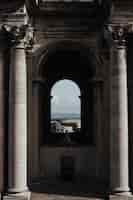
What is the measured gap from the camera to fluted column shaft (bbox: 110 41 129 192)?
1670 centimetres

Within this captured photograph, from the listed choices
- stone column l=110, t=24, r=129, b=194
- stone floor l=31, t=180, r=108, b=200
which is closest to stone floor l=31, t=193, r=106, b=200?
stone floor l=31, t=180, r=108, b=200

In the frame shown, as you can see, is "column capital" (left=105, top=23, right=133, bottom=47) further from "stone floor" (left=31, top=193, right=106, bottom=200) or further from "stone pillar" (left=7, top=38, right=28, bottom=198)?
"stone floor" (left=31, top=193, right=106, bottom=200)

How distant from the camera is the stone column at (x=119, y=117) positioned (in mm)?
16719

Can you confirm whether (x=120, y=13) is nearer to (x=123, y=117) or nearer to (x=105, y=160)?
(x=123, y=117)

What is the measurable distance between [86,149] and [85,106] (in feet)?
27.3

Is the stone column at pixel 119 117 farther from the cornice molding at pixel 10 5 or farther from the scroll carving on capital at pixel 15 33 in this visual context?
the cornice molding at pixel 10 5

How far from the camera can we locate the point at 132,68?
1766 cm

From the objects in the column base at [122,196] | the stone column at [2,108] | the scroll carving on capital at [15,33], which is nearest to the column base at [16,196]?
the stone column at [2,108]

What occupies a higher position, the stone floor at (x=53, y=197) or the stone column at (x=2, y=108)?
the stone column at (x=2, y=108)

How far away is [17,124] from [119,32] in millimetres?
5965

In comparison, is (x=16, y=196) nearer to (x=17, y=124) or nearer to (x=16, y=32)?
(x=17, y=124)

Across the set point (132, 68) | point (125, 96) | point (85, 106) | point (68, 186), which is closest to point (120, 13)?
point (132, 68)

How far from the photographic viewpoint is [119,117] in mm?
16844

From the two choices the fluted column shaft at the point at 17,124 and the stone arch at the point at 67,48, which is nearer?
the fluted column shaft at the point at 17,124
